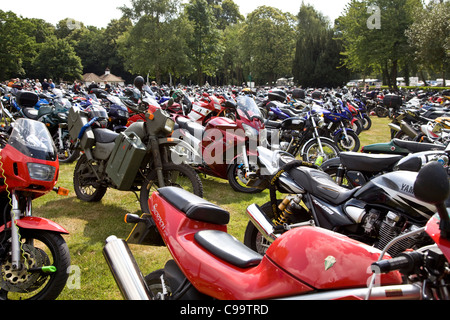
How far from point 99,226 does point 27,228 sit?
1764 millimetres

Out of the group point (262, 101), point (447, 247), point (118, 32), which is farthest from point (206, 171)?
point (118, 32)

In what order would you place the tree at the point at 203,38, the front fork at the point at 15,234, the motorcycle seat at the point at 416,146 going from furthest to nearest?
the tree at the point at 203,38 < the motorcycle seat at the point at 416,146 < the front fork at the point at 15,234

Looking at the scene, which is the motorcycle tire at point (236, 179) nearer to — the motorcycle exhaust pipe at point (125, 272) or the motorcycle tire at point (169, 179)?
the motorcycle tire at point (169, 179)

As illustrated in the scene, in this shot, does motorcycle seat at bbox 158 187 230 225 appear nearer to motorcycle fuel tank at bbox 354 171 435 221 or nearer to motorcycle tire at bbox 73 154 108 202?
motorcycle fuel tank at bbox 354 171 435 221

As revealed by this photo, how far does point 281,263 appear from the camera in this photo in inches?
59.0

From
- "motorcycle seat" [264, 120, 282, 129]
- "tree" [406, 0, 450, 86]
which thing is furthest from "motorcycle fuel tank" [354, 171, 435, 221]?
"tree" [406, 0, 450, 86]

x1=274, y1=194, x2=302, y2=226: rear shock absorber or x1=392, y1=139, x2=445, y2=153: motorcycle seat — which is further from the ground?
x1=392, y1=139, x2=445, y2=153: motorcycle seat

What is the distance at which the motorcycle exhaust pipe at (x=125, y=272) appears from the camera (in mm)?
1800

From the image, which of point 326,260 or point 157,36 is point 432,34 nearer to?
point 157,36

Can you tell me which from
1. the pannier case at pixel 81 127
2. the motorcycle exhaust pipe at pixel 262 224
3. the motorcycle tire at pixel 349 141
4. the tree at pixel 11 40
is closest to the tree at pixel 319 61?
the motorcycle tire at pixel 349 141

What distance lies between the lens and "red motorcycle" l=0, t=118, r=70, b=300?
244 centimetres

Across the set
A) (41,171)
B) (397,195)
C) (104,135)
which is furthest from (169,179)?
(397,195)

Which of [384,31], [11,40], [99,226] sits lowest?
[99,226]

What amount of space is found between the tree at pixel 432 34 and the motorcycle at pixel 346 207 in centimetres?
2537
